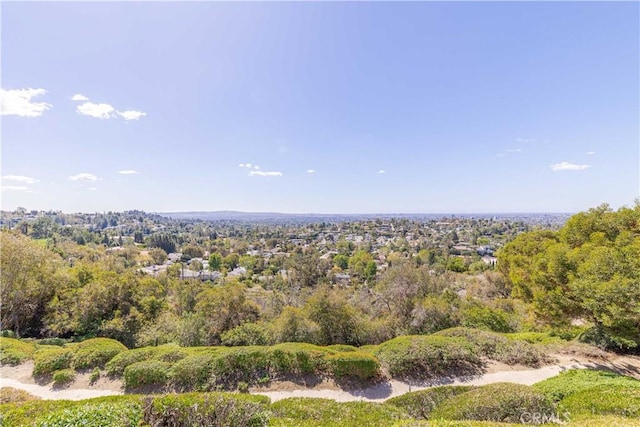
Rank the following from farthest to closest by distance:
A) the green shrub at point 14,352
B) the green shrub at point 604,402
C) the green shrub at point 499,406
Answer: the green shrub at point 14,352, the green shrub at point 499,406, the green shrub at point 604,402

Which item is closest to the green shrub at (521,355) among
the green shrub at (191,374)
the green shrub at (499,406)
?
the green shrub at (499,406)

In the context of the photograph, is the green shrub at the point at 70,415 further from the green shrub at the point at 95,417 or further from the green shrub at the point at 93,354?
the green shrub at the point at 93,354

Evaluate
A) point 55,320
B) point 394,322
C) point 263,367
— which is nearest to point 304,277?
point 394,322

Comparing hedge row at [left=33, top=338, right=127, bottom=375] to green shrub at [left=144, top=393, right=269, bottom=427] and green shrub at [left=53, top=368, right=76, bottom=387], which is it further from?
green shrub at [left=144, top=393, right=269, bottom=427]

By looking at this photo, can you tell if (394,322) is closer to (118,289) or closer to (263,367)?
(263,367)

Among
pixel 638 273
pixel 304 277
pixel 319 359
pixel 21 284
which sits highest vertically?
pixel 638 273

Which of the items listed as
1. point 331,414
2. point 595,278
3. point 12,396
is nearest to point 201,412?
point 331,414

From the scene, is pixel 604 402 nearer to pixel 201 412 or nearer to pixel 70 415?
pixel 201 412
